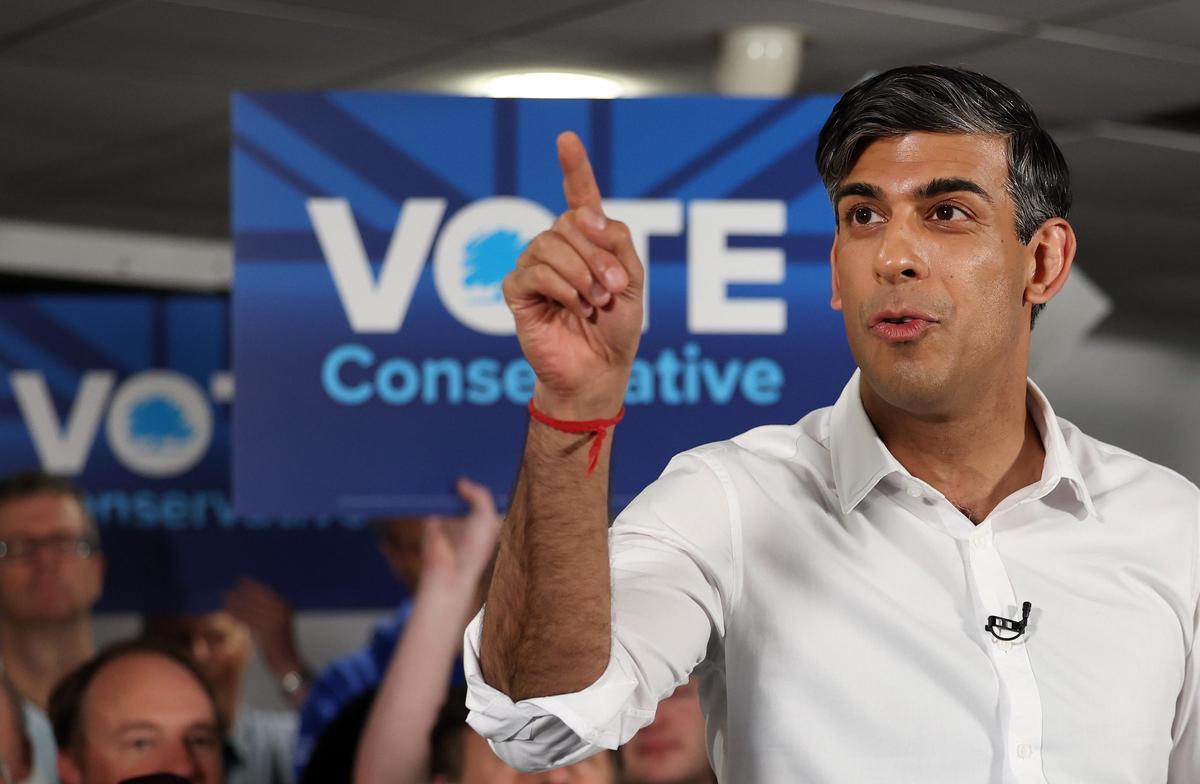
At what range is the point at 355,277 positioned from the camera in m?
2.85

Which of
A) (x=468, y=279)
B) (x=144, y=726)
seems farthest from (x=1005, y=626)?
(x=144, y=726)

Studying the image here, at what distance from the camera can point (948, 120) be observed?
1.53 m

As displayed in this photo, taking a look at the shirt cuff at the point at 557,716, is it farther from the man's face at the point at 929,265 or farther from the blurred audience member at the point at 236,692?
the blurred audience member at the point at 236,692

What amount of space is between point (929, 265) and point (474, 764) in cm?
224

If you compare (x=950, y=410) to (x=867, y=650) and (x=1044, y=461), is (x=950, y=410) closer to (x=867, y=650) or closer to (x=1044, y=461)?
(x=1044, y=461)

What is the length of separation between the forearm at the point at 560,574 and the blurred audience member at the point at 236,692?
3770 millimetres

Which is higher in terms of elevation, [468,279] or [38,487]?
[468,279]

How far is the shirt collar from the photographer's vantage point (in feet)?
4.93

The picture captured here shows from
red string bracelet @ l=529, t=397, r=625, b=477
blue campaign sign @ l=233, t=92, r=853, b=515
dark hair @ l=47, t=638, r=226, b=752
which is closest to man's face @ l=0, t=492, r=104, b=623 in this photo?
dark hair @ l=47, t=638, r=226, b=752

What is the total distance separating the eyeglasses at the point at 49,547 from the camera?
4.63m

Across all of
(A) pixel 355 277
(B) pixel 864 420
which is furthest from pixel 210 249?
(B) pixel 864 420

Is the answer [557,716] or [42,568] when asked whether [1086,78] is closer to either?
[42,568]

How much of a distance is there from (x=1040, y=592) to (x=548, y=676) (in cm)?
52

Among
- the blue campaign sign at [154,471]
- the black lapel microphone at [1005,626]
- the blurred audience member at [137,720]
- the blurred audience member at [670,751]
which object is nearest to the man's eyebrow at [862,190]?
the black lapel microphone at [1005,626]
